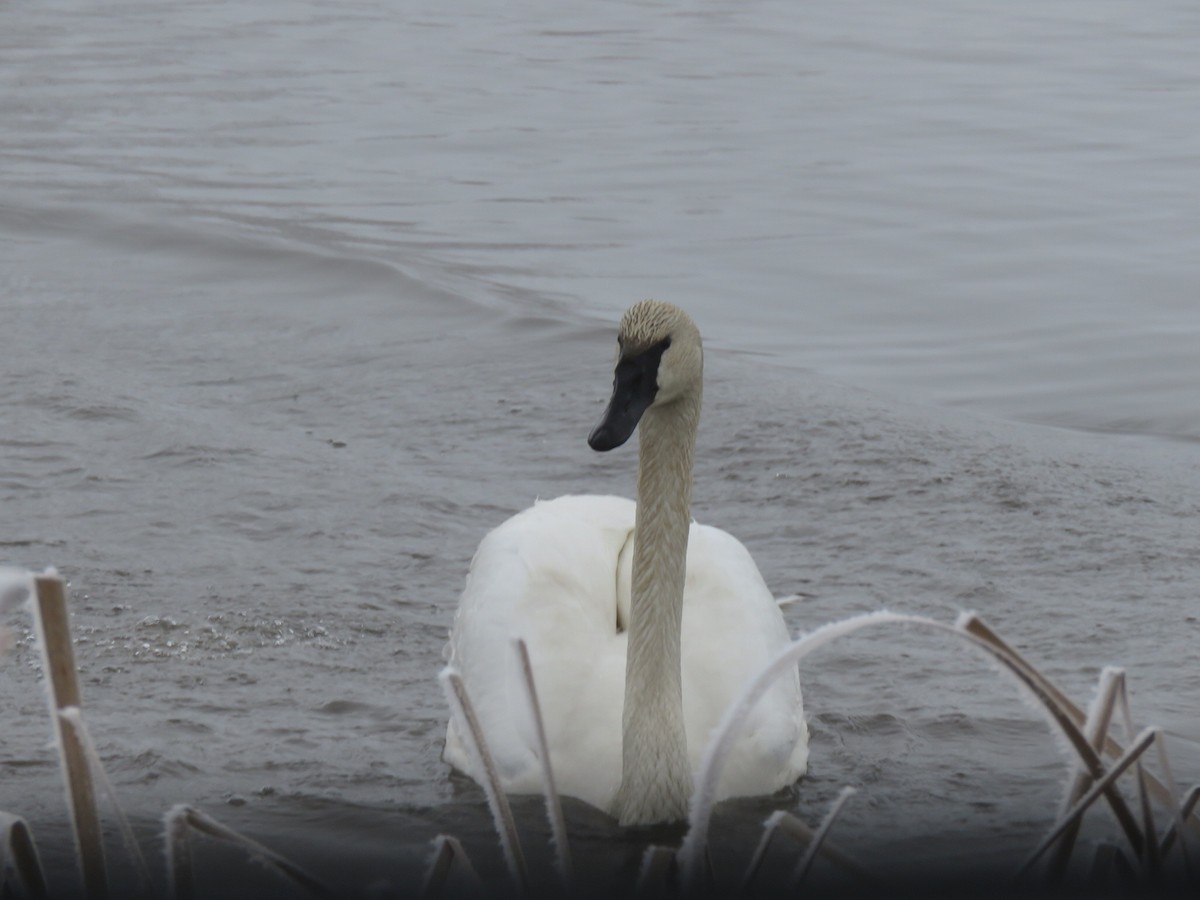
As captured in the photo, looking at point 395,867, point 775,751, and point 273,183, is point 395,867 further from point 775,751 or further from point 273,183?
point 273,183

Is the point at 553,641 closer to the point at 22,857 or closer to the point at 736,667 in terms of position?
the point at 736,667

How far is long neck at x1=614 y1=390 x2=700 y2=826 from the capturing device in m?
4.58

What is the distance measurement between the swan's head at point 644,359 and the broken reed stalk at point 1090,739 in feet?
5.15

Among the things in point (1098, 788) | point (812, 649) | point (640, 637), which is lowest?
point (640, 637)

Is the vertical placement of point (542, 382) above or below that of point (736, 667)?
above

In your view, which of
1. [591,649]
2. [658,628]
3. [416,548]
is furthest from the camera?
[416,548]

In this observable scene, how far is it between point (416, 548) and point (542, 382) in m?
2.37

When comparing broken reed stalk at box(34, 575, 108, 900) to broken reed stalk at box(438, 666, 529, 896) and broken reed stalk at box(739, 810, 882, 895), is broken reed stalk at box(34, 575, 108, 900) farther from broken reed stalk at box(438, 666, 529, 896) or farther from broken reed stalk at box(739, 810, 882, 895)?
broken reed stalk at box(739, 810, 882, 895)

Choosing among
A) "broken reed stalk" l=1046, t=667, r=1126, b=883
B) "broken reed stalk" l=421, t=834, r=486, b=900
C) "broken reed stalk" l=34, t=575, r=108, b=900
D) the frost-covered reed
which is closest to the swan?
"broken reed stalk" l=421, t=834, r=486, b=900

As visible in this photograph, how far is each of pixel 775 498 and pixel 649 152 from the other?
706 cm

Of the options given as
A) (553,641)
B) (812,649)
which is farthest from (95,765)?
(553,641)

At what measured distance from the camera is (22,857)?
8.93 ft

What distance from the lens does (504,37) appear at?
19203mm

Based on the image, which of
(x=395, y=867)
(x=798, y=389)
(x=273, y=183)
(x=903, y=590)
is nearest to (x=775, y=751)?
(x=395, y=867)
